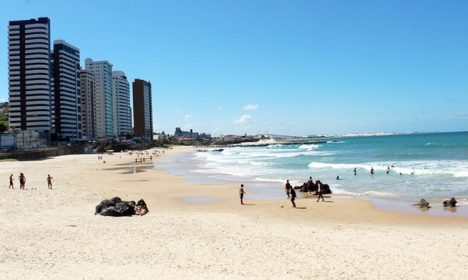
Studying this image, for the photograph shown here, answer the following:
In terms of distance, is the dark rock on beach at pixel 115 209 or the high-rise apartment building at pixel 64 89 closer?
the dark rock on beach at pixel 115 209

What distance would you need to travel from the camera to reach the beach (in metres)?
11.1

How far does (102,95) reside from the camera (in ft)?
560

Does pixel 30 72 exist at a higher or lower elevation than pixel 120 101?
higher

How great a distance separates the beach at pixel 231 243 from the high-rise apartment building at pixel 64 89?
11448 cm

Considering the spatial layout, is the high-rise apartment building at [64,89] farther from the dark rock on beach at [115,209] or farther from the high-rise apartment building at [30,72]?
the dark rock on beach at [115,209]

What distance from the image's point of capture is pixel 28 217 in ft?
60.8

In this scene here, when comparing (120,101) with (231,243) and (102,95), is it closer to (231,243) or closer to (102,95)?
(102,95)

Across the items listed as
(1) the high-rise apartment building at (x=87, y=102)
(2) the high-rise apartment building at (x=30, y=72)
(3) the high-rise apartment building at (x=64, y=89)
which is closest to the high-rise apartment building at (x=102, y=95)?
(1) the high-rise apartment building at (x=87, y=102)

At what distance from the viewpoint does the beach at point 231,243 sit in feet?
36.4

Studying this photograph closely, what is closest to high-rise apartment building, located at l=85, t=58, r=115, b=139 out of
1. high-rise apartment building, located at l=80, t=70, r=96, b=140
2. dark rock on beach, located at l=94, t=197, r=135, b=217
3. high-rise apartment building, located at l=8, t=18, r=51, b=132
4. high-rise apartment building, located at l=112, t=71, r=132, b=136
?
high-rise apartment building, located at l=80, t=70, r=96, b=140

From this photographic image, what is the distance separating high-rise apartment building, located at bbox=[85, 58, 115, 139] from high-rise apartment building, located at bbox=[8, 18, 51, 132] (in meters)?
47.4

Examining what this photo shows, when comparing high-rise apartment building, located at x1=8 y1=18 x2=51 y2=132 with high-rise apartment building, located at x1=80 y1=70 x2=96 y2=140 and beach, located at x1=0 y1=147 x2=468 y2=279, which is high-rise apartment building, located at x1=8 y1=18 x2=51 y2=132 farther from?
beach, located at x1=0 y1=147 x2=468 y2=279

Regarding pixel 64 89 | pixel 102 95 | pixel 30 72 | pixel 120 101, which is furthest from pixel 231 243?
pixel 120 101

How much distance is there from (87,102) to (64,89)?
28789 millimetres
